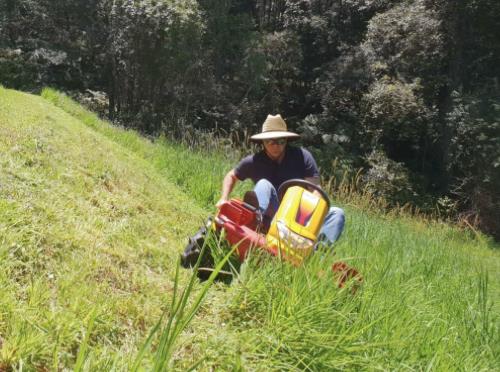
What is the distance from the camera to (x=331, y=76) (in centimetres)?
1502

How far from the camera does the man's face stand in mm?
3686

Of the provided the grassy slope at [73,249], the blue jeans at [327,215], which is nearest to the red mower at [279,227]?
the blue jeans at [327,215]

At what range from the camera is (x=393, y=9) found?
13.4 meters

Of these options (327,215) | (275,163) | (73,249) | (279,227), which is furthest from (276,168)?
(73,249)

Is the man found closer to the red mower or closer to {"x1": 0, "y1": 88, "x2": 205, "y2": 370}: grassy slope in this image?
{"x1": 0, "y1": 88, "x2": 205, "y2": 370}: grassy slope

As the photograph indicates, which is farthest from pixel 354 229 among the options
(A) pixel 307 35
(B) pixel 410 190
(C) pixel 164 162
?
(A) pixel 307 35

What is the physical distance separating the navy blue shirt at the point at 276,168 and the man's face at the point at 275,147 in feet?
0.15

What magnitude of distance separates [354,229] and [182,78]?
27.7 feet

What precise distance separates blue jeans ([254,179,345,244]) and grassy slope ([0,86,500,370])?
15cm

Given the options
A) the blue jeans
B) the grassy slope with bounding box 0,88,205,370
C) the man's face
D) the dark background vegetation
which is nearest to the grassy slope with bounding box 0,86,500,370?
the grassy slope with bounding box 0,88,205,370

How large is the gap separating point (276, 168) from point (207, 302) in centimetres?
158

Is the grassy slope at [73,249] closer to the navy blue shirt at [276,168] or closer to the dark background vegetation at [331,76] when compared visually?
the navy blue shirt at [276,168]

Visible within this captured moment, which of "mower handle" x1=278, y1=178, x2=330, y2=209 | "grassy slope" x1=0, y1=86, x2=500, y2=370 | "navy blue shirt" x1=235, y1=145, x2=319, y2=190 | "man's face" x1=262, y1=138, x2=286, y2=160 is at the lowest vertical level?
"grassy slope" x1=0, y1=86, x2=500, y2=370

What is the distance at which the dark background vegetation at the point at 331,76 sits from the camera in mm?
11492
